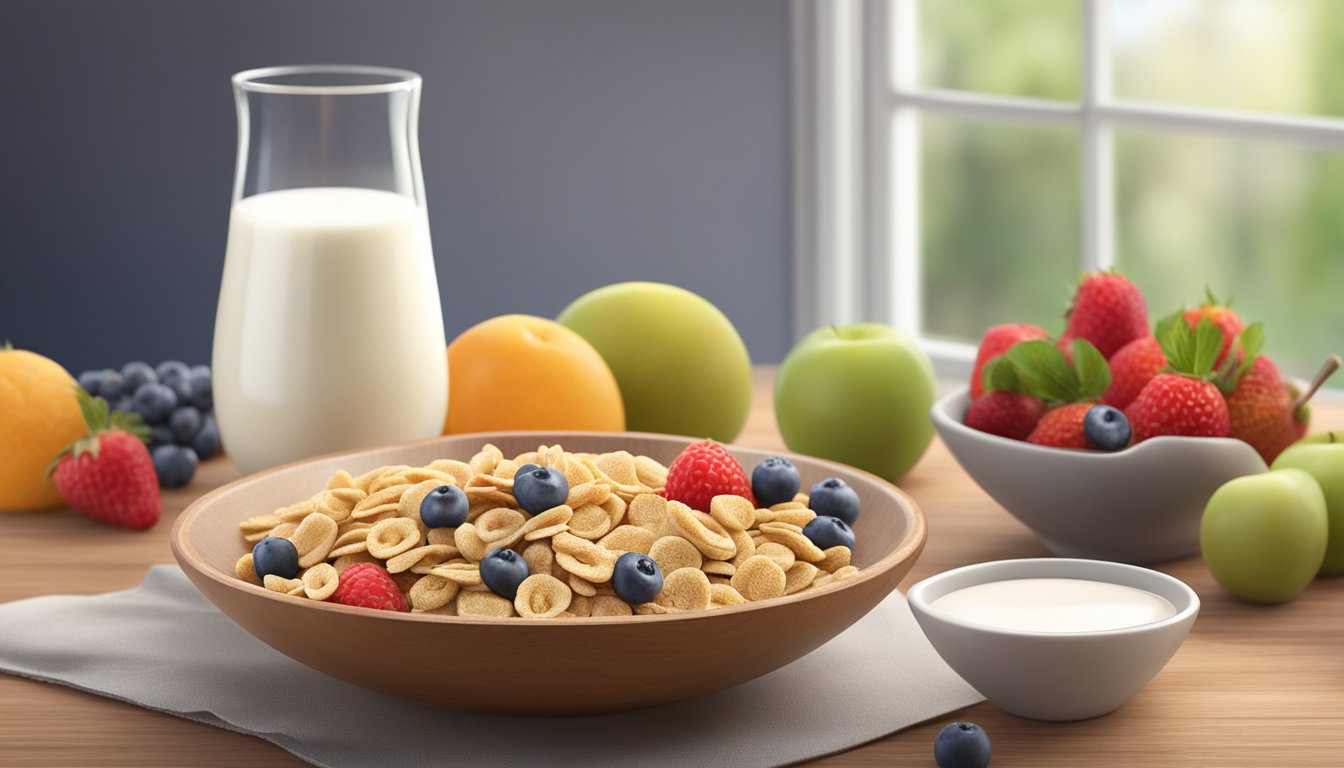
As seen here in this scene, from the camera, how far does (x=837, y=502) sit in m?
0.93

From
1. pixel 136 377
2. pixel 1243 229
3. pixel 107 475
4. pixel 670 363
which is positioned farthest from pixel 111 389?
pixel 1243 229

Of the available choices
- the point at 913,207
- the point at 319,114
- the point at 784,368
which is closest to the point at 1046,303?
the point at 913,207

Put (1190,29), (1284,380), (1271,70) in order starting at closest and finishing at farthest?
(1284,380)
(1190,29)
(1271,70)

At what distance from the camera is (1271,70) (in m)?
4.96

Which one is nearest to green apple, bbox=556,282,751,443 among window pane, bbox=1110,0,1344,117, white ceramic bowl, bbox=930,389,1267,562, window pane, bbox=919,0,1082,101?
white ceramic bowl, bbox=930,389,1267,562

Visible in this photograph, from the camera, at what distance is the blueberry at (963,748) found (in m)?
0.75

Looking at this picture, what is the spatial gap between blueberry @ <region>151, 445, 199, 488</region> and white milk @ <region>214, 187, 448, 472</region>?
0.36 feet

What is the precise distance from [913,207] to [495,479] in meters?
1.72

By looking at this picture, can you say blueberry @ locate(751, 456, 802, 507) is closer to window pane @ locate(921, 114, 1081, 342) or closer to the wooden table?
the wooden table

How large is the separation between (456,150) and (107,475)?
1.55 meters

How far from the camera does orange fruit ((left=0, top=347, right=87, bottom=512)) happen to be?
47.7 inches

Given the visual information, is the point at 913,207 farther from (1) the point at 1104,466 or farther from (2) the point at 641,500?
(2) the point at 641,500

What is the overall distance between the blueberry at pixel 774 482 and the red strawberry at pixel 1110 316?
1.02 feet

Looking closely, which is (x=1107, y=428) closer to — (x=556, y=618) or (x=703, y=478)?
(x=703, y=478)
